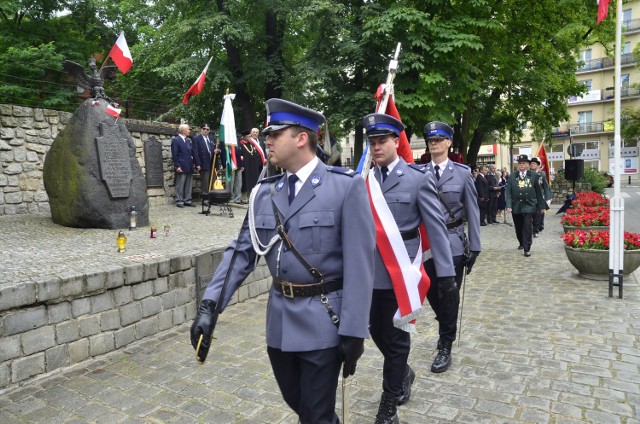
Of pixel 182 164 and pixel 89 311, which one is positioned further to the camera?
pixel 182 164

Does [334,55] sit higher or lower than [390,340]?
higher

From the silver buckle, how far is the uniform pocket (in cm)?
20

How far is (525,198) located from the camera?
36.0 ft

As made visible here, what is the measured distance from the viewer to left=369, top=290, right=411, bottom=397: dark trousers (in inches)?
143

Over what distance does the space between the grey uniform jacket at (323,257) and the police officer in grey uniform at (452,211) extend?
234 cm

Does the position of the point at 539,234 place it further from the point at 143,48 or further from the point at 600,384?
the point at 143,48

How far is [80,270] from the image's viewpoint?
5.25m

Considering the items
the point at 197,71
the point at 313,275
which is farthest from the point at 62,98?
the point at 313,275

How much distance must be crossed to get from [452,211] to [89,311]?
A: 3.75m

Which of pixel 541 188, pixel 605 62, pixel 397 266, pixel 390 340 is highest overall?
pixel 605 62

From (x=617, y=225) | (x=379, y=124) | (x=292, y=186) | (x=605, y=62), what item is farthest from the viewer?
(x=605, y=62)

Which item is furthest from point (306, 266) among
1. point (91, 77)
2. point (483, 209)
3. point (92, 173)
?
point (483, 209)

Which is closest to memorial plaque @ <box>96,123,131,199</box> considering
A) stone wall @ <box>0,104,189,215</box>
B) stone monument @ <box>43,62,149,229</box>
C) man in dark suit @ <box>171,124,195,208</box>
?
stone monument @ <box>43,62,149,229</box>

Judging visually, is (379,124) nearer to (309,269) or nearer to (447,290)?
(447,290)
